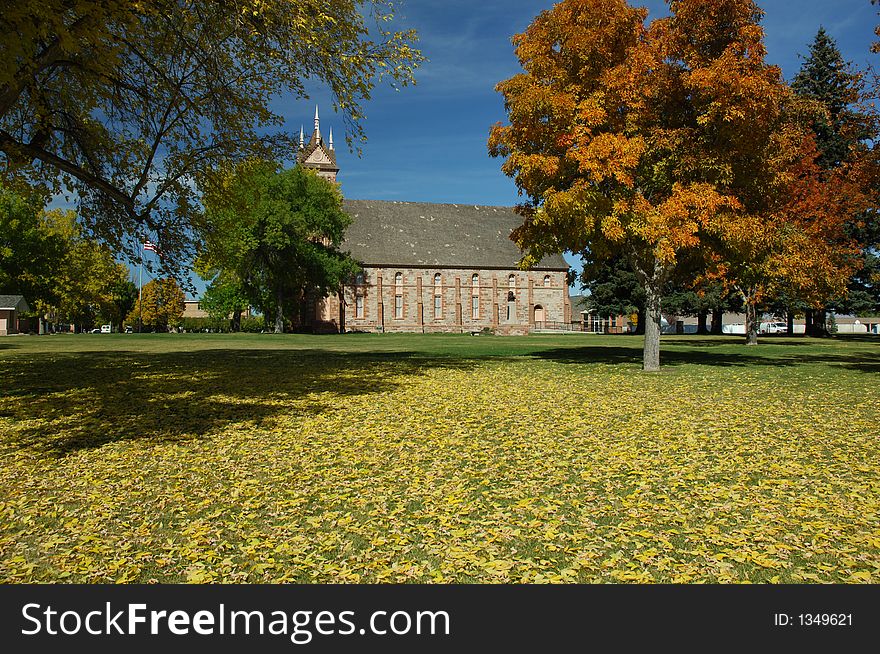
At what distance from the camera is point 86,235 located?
53.0 ft

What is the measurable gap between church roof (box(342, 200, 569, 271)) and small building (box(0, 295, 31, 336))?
35046 mm

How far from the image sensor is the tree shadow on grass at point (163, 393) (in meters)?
8.95

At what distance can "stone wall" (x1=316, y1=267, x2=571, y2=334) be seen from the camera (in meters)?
76.4

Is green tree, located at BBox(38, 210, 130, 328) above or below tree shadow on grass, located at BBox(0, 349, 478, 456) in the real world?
above

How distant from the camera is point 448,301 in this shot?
79.0 meters

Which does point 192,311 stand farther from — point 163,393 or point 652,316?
point 163,393

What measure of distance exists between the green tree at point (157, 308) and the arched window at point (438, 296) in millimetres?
41007

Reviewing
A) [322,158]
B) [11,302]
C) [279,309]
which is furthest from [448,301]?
[11,302]

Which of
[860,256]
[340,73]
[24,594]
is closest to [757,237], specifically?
[340,73]

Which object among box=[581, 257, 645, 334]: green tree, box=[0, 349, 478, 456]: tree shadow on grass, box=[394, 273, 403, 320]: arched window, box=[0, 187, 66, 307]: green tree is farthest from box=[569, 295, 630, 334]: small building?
box=[0, 349, 478, 456]: tree shadow on grass

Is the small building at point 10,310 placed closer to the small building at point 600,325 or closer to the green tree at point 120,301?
the green tree at point 120,301

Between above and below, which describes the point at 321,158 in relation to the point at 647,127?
above

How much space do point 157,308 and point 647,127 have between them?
9026cm

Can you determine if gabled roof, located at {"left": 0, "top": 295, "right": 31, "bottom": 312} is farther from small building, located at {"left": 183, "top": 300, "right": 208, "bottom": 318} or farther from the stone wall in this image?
small building, located at {"left": 183, "top": 300, "right": 208, "bottom": 318}
